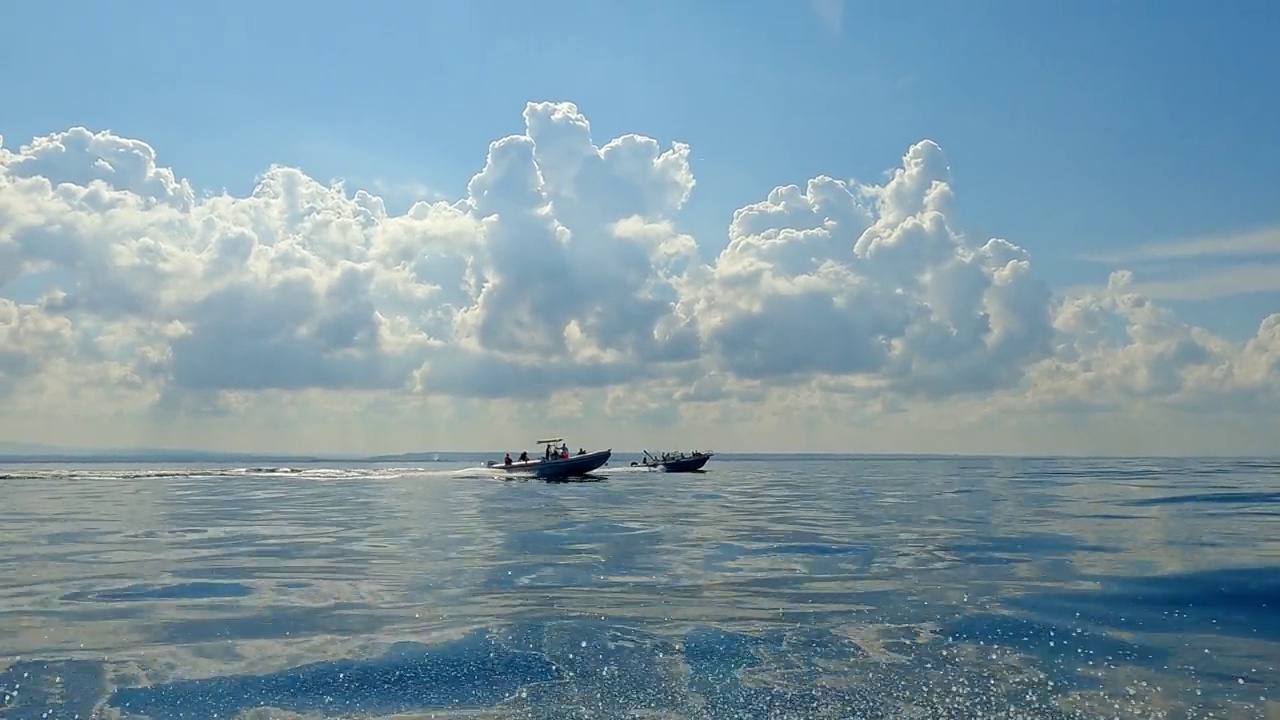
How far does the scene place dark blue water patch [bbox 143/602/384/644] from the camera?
17.1 metres

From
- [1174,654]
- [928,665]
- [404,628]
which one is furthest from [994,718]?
[404,628]

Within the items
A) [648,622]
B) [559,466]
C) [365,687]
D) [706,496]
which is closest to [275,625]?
[365,687]

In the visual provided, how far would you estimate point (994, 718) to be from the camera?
1194cm

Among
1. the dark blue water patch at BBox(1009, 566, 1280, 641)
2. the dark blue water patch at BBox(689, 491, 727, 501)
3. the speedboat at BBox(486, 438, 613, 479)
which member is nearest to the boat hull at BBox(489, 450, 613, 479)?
the speedboat at BBox(486, 438, 613, 479)

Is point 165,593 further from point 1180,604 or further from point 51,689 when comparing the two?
point 1180,604

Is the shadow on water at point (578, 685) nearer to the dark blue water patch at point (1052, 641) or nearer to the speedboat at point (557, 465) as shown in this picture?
the dark blue water patch at point (1052, 641)

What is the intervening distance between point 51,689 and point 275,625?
4762 mm

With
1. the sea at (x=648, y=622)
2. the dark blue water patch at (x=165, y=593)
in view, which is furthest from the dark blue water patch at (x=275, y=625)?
the dark blue water patch at (x=165, y=593)

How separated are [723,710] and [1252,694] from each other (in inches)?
283

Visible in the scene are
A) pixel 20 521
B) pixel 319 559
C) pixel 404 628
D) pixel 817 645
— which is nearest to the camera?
pixel 817 645

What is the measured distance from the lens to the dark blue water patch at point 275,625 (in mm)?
17062

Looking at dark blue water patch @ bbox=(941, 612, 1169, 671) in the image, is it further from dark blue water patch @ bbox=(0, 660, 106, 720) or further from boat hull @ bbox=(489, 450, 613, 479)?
boat hull @ bbox=(489, 450, 613, 479)

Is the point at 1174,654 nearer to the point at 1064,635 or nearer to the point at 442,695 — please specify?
the point at 1064,635

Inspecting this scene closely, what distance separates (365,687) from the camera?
13.7 metres
